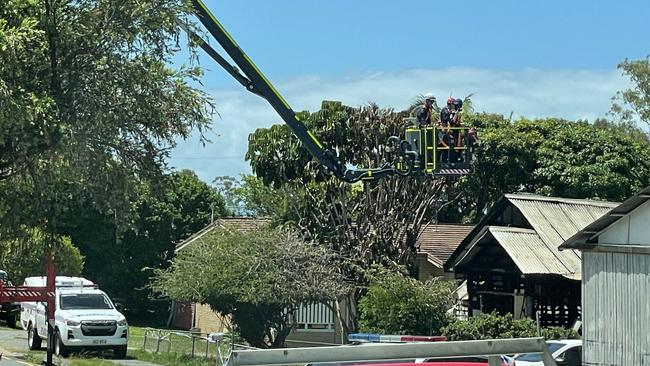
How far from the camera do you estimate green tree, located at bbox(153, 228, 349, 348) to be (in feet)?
92.7

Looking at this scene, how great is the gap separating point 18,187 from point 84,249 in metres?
41.3

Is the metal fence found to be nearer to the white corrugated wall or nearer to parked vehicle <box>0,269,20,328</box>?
the white corrugated wall

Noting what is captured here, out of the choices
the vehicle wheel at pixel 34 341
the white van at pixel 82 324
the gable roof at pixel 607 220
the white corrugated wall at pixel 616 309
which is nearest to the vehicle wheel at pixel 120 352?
the white van at pixel 82 324

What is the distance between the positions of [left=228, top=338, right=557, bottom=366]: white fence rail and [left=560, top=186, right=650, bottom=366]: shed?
16.6 m

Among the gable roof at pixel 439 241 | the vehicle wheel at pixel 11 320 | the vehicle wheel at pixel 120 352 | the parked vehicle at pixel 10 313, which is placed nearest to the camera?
the vehicle wheel at pixel 120 352

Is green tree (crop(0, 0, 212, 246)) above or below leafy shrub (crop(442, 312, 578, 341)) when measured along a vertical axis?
above

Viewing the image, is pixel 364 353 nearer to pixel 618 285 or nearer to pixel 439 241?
pixel 618 285

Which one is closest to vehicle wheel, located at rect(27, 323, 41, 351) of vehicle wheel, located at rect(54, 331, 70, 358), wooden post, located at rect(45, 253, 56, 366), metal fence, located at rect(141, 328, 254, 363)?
vehicle wheel, located at rect(54, 331, 70, 358)

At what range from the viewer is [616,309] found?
70.3ft

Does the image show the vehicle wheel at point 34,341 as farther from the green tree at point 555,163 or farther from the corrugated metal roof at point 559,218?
the green tree at point 555,163

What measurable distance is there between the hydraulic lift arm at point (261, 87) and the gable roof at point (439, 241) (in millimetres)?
9932

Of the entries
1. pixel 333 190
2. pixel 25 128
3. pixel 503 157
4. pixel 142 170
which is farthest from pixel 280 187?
pixel 25 128

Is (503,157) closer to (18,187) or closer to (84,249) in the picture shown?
(84,249)

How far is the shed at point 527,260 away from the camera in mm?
29031
